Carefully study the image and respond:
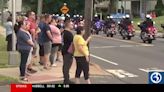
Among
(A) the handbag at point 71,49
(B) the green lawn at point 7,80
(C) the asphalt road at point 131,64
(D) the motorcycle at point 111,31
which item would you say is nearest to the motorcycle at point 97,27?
(D) the motorcycle at point 111,31

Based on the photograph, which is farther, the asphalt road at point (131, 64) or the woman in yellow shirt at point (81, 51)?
the asphalt road at point (131, 64)

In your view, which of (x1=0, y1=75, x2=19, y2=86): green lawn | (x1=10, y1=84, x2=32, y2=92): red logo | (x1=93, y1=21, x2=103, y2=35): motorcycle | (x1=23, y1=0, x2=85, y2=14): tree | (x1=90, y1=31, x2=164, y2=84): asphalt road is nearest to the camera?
(x1=10, y1=84, x2=32, y2=92): red logo

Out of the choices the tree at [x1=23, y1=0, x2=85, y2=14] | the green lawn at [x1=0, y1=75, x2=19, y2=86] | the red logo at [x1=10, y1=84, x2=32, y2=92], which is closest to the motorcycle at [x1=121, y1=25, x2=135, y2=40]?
the green lawn at [x1=0, y1=75, x2=19, y2=86]

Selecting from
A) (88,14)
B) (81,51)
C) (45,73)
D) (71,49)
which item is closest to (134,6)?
(88,14)

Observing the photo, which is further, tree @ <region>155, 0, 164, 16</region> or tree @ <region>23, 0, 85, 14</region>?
tree @ <region>23, 0, 85, 14</region>

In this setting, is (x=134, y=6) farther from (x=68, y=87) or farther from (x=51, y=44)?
(x=68, y=87)

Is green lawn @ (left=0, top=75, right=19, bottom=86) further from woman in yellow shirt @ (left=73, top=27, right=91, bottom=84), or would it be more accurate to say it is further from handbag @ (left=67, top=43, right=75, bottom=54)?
woman in yellow shirt @ (left=73, top=27, right=91, bottom=84)

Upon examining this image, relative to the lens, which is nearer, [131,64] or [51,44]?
[51,44]

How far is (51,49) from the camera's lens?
54.7 ft

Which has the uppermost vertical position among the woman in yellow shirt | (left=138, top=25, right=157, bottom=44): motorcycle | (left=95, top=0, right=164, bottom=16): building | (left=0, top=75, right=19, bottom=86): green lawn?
(left=95, top=0, right=164, bottom=16): building

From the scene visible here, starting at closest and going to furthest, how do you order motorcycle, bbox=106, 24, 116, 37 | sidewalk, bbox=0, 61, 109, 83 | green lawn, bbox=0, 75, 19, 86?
1. green lawn, bbox=0, 75, 19, 86
2. sidewalk, bbox=0, 61, 109, 83
3. motorcycle, bbox=106, 24, 116, 37

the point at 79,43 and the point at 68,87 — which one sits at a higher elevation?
the point at 68,87

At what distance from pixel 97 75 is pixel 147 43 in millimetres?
17038

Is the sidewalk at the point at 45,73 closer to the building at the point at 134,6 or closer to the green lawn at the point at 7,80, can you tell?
the green lawn at the point at 7,80
